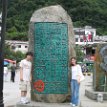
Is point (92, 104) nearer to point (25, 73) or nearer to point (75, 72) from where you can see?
point (75, 72)

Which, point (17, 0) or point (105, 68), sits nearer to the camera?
point (105, 68)

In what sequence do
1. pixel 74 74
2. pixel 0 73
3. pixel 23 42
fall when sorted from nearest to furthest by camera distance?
pixel 0 73, pixel 74 74, pixel 23 42

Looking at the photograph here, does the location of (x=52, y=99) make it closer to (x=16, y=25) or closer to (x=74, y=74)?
(x=74, y=74)

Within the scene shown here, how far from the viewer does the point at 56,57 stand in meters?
12.0

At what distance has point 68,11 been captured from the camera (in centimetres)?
10600

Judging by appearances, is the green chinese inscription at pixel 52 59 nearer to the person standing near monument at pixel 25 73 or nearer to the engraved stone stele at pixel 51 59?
the engraved stone stele at pixel 51 59

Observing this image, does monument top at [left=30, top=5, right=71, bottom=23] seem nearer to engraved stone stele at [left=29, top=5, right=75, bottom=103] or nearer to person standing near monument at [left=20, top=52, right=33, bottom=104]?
engraved stone stele at [left=29, top=5, right=75, bottom=103]

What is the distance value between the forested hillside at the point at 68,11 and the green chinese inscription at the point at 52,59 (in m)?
79.7

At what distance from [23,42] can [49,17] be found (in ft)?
247

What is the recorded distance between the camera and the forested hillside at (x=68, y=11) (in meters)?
100

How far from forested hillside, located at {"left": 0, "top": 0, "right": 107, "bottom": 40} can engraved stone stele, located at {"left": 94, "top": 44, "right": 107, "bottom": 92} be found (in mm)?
76183

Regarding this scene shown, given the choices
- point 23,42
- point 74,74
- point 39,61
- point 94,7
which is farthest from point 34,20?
point 94,7

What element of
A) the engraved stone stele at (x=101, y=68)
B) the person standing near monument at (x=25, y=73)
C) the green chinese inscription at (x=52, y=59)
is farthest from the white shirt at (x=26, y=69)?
the engraved stone stele at (x=101, y=68)

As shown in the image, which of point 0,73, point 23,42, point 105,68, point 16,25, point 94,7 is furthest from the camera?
point 94,7
